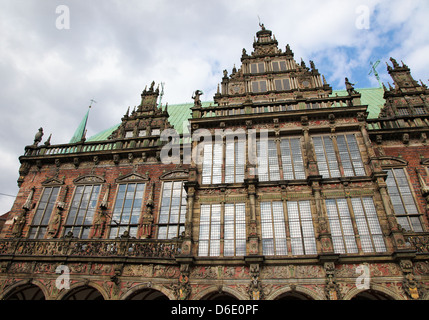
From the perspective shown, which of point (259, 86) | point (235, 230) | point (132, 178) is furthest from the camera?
point (259, 86)

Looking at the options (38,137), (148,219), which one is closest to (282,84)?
(148,219)

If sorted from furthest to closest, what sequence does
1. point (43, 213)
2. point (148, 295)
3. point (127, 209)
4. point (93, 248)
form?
1. point (43, 213)
2. point (127, 209)
3. point (93, 248)
4. point (148, 295)

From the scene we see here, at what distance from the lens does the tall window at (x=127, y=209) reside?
15.9 meters

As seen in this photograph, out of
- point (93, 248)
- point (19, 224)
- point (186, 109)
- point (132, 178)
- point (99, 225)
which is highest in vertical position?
point (186, 109)

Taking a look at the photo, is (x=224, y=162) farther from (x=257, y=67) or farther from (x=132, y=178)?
(x=257, y=67)

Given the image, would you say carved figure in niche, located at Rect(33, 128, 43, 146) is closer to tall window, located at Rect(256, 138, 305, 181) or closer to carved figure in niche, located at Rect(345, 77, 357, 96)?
tall window, located at Rect(256, 138, 305, 181)

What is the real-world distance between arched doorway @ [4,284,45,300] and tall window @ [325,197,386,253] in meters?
14.2

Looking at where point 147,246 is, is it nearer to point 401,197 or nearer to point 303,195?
point 303,195

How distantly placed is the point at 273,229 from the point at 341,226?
115 inches

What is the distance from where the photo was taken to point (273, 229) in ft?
44.0

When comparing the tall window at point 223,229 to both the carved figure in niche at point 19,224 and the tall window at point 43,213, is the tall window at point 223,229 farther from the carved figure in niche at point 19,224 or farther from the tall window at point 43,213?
the carved figure in niche at point 19,224

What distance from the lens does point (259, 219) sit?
13711mm

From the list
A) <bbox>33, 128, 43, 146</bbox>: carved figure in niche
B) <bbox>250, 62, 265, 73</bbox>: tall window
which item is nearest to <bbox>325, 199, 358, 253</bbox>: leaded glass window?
<bbox>250, 62, 265, 73</bbox>: tall window

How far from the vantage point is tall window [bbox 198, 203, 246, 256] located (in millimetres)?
13180
